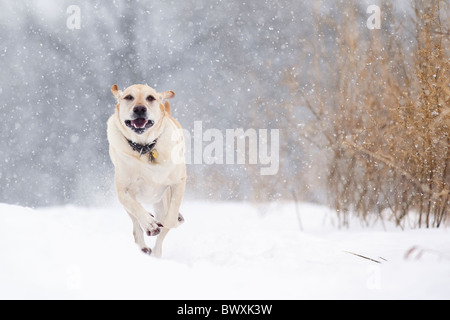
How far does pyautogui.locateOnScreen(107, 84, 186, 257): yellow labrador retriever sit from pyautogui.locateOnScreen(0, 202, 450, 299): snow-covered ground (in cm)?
44

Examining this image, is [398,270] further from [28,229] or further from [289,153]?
[289,153]

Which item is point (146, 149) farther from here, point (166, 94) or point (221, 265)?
point (221, 265)

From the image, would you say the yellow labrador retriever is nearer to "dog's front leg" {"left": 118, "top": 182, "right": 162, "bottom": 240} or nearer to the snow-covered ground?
"dog's front leg" {"left": 118, "top": 182, "right": 162, "bottom": 240}

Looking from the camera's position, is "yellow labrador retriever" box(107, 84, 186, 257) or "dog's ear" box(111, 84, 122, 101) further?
"dog's ear" box(111, 84, 122, 101)

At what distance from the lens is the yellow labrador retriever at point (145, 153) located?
3285 mm

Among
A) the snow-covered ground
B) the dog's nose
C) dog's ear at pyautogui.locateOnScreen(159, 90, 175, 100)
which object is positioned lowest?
the snow-covered ground

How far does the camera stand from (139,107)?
3262mm

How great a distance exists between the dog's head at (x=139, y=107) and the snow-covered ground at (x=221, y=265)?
2.79 feet

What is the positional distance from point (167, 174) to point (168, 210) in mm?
344

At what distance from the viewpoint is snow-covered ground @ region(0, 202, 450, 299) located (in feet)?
6.36

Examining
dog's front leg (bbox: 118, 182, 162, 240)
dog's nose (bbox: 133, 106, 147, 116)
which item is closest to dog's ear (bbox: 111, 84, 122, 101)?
dog's nose (bbox: 133, 106, 147, 116)

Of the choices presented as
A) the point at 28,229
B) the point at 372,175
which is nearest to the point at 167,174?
the point at 28,229

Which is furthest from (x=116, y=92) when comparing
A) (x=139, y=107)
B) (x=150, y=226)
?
(x=150, y=226)

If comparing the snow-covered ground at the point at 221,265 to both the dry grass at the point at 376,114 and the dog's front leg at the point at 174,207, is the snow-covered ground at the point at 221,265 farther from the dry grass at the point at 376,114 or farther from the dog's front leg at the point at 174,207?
the dry grass at the point at 376,114
